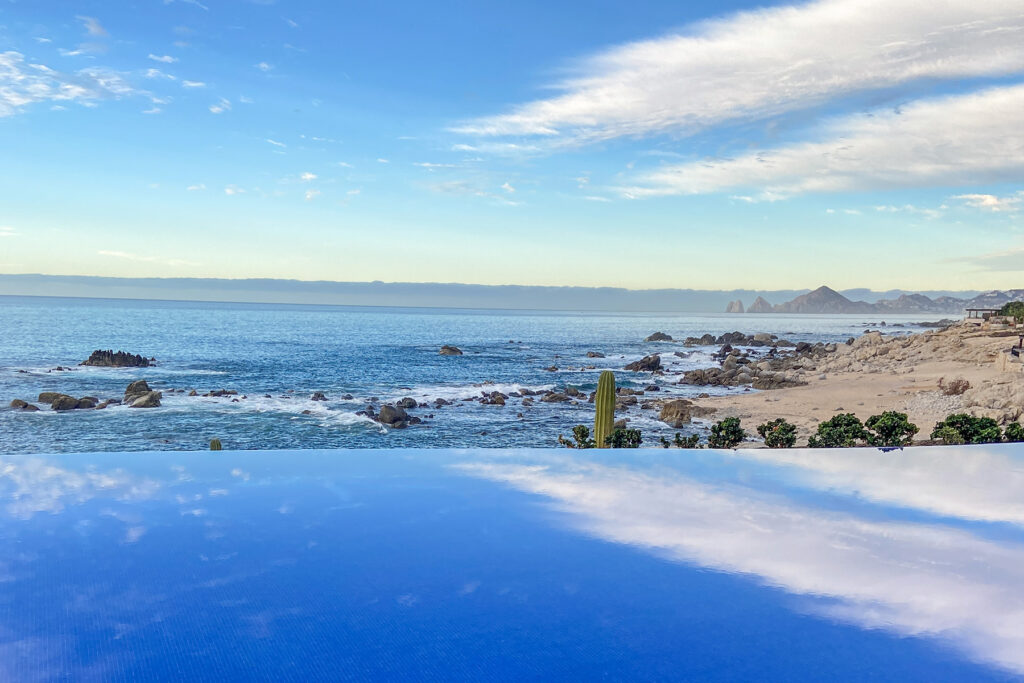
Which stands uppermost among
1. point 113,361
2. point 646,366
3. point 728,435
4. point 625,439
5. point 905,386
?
point 728,435

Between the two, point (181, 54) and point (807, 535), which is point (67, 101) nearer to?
point (181, 54)

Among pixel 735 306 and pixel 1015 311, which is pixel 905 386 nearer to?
pixel 1015 311

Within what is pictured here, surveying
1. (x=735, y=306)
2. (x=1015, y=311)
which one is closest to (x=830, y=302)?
(x=735, y=306)

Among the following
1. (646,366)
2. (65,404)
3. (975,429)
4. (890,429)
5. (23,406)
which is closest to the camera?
(975,429)

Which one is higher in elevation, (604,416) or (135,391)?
(604,416)

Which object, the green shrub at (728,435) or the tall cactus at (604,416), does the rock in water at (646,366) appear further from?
the green shrub at (728,435)

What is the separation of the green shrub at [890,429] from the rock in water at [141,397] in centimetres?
2161

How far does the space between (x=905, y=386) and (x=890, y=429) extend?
1591cm

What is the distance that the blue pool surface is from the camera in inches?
123

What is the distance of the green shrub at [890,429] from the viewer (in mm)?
9930

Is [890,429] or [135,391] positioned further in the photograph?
[135,391]

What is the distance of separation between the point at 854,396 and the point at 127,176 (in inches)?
1317

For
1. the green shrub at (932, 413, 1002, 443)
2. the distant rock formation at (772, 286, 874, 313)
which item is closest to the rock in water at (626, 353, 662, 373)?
the green shrub at (932, 413, 1002, 443)

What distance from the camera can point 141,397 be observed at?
2391 cm
